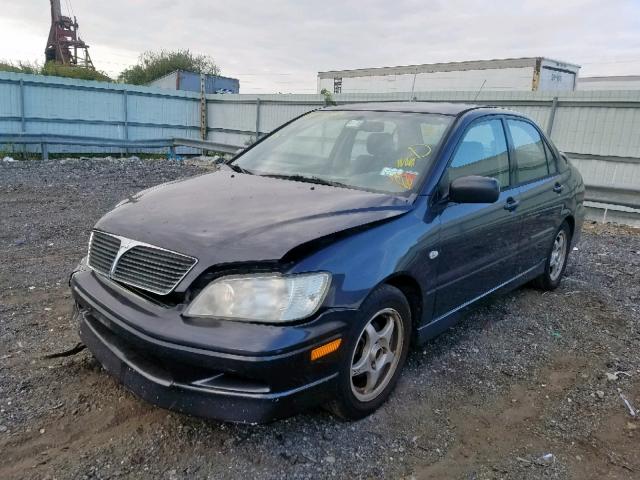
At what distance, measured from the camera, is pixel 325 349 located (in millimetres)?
2340

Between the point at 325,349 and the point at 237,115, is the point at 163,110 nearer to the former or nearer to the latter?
the point at 237,115

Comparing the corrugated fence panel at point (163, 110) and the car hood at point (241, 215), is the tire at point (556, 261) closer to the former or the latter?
the car hood at point (241, 215)

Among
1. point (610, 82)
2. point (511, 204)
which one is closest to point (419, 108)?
point (511, 204)

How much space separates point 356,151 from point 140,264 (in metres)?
1.73

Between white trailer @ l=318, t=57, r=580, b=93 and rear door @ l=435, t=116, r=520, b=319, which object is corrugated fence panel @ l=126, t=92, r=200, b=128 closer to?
white trailer @ l=318, t=57, r=580, b=93

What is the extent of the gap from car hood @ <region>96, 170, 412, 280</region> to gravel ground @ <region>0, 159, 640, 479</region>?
3.01 ft

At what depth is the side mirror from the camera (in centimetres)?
307

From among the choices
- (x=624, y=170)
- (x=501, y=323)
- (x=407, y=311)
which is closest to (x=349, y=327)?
(x=407, y=311)

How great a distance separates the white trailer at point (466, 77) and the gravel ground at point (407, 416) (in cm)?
1302

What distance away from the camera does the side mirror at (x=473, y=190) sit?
121 inches

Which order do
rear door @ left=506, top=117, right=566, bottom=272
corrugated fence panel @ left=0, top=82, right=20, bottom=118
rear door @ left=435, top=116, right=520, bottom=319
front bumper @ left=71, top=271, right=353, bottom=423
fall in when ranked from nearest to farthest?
front bumper @ left=71, top=271, right=353, bottom=423, rear door @ left=435, top=116, right=520, bottom=319, rear door @ left=506, top=117, right=566, bottom=272, corrugated fence panel @ left=0, top=82, right=20, bottom=118

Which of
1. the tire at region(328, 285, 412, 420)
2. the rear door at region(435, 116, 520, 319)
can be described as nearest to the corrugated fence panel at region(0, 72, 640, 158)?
the rear door at region(435, 116, 520, 319)

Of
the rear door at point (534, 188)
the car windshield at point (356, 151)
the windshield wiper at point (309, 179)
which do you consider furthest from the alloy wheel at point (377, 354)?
the rear door at point (534, 188)

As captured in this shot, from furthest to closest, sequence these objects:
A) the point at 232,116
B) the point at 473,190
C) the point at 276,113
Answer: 1. the point at 232,116
2. the point at 276,113
3. the point at 473,190
